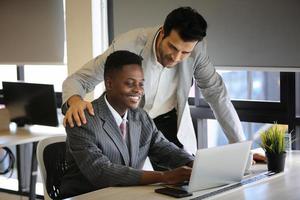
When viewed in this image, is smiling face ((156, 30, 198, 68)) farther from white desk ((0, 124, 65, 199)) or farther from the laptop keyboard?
white desk ((0, 124, 65, 199))

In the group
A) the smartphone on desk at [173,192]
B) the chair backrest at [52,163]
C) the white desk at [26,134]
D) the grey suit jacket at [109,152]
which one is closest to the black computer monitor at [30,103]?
the white desk at [26,134]

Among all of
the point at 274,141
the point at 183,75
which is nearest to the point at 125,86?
the point at 183,75

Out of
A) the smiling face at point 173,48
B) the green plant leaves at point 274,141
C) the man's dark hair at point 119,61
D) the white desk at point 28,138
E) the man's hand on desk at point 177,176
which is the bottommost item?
the white desk at point 28,138

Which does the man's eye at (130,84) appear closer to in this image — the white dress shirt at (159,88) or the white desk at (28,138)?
the white dress shirt at (159,88)

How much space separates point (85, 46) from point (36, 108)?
0.63 meters

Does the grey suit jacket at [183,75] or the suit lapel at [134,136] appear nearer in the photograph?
the suit lapel at [134,136]

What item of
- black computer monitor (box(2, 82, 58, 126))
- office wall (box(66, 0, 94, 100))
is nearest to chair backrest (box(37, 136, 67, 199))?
black computer monitor (box(2, 82, 58, 126))

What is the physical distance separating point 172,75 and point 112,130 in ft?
1.89

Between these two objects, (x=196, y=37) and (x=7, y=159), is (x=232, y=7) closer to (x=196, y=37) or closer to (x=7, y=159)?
(x=196, y=37)

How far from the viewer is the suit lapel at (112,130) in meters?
2.18

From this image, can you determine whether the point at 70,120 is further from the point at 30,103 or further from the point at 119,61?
the point at 30,103

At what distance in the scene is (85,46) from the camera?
14.1ft

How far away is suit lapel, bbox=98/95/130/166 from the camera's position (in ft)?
7.16

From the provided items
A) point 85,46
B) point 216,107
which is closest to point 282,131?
point 216,107
